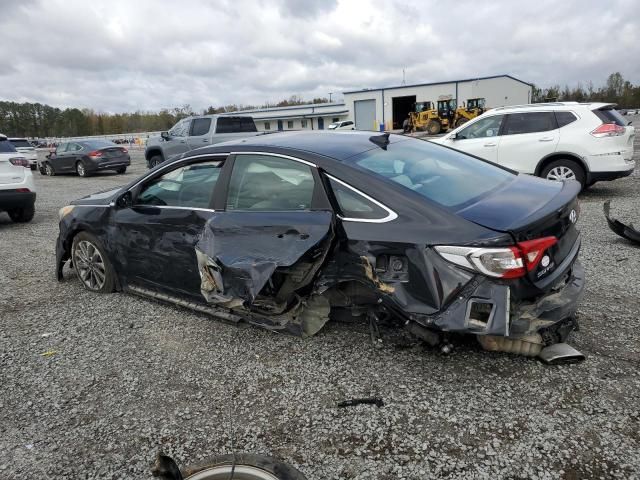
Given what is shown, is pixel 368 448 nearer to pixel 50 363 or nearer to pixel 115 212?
pixel 50 363

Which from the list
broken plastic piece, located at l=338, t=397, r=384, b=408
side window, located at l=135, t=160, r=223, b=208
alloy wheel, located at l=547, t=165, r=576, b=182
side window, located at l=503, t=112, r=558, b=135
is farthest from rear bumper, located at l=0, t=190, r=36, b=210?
alloy wheel, located at l=547, t=165, r=576, b=182

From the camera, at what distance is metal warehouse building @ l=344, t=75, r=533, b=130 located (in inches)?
1943

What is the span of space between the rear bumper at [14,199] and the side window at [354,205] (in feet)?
24.1

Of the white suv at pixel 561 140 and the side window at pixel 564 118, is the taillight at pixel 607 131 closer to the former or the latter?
the white suv at pixel 561 140

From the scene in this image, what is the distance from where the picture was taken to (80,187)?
1516 cm

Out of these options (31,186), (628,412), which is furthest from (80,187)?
(628,412)

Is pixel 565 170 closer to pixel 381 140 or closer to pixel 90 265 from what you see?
pixel 381 140

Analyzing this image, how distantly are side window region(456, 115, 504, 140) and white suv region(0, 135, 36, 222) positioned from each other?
824 centimetres

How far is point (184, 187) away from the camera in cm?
404

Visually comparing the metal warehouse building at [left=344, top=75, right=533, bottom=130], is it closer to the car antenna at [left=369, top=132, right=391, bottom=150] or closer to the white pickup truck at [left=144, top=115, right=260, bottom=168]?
the white pickup truck at [left=144, top=115, right=260, bottom=168]

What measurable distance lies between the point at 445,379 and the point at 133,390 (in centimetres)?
203

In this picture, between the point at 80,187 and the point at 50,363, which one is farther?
the point at 80,187

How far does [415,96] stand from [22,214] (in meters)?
48.5

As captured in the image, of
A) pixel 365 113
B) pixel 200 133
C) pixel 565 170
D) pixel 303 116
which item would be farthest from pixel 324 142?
pixel 303 116
